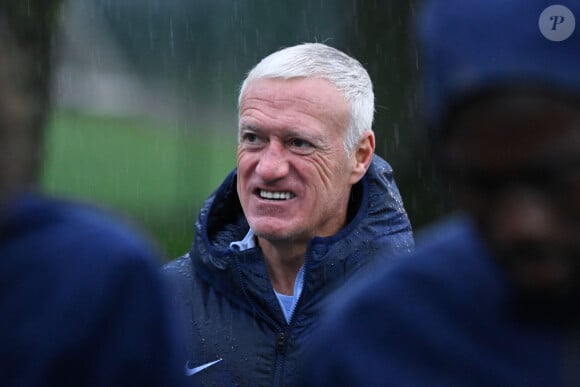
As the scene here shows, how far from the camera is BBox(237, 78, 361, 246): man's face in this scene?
4.01 meters

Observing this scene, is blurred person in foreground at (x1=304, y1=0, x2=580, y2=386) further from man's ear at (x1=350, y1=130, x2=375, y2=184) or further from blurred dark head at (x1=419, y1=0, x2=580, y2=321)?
man's ear at (x1=350, y1=130, x2=375, y2=184)

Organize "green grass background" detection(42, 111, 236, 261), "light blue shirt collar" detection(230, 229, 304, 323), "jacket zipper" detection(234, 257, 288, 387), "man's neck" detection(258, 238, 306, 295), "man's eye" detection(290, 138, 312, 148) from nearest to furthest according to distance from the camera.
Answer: "jacket zipper" detection(234, 257, 288, 387), "light blue shirt collar" detection(230, 229, 304, 323), "man's neck" detection(258, 238, 306, 295), "man's eye" detection(290, 138, 312, 148), "green grass background" detection(42, 111, 236, 261)

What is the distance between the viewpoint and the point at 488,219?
1594mm

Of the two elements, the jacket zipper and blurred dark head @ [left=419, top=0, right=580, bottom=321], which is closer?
blurred dark head @ [left=419, top=0, right=580, bottom=321]

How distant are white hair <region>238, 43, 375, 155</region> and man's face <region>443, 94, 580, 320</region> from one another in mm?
2511

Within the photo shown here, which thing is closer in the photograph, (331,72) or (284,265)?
(284,265)

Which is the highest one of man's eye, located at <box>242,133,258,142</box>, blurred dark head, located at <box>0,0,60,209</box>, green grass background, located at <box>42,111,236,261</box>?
blurred dark head, located at <box>0,0,60,209</box>

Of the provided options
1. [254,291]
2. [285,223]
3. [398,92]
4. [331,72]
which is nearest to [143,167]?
[398,92]

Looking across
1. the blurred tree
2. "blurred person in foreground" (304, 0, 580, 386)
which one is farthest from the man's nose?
the blurred tree

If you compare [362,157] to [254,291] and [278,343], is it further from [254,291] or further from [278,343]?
[278,343]

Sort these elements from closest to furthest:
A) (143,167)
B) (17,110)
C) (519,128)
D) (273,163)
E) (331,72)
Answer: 1. (519,128)
2. (17,110)
3. (273,163)
4. (331,72)
5. (143,167)

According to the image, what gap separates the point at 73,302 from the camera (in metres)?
1.77

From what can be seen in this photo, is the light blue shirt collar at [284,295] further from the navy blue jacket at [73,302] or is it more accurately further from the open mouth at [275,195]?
the navy blue jacket at [73,302]

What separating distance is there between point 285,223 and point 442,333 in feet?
7.24
